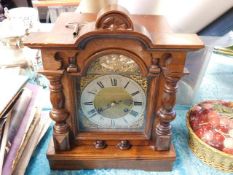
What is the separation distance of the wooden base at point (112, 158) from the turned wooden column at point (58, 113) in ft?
0.07

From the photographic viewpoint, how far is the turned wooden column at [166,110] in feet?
1.60

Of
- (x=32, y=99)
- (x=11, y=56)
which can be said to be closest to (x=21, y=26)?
(x=11, y=56)

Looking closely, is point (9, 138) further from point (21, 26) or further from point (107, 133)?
point (21, 26)

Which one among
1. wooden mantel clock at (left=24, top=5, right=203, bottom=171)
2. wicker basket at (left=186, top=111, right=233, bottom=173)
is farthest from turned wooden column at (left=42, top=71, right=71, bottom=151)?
wicker basket at (left=186, top=111, right=233, bottom=173)

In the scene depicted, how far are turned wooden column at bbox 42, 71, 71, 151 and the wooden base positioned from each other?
0.02 metres

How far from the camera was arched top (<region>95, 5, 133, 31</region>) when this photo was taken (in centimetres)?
42

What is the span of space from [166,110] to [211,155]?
15 cm

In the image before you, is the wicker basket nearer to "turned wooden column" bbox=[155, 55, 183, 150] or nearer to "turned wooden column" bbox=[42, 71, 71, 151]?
"turned wooden column" bbox=[155, 55, 183, 150]

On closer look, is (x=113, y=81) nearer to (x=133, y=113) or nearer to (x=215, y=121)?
(x=133, y=113)

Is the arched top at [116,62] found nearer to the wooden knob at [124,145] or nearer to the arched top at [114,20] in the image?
the arched top at [114,20]

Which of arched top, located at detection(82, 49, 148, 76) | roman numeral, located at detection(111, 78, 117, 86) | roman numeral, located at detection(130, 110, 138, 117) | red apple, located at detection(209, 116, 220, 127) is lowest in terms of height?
red apple, located at detection(209, 116, 220, 127)

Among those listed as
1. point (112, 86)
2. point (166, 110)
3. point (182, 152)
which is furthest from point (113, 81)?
point (182, 152)

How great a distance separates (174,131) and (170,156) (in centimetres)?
12

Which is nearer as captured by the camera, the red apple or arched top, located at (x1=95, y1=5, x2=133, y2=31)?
arched top, located at (x1=95, y1=5, x2=133, y2=31)
